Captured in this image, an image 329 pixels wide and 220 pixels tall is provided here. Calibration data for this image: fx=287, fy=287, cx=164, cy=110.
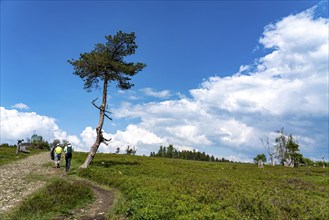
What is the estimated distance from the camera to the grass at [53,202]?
12852mm

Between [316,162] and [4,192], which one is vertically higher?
[316,162]

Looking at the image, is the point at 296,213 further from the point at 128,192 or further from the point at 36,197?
the point at 36,197

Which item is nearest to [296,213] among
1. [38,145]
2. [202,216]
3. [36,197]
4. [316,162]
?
[202,216]

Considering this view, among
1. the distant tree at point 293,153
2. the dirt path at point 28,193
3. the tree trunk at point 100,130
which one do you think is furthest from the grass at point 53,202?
the distant tree at point 293,153

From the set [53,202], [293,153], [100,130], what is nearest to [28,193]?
[53,202]

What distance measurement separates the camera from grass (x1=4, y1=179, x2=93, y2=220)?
12852 mm

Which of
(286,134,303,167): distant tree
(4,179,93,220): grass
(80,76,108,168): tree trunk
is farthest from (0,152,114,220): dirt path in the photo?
(286,134,303,167): distant tree

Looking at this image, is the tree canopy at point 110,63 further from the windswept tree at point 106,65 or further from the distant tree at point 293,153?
the distant tree at point 293,153

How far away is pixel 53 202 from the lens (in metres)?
14.8

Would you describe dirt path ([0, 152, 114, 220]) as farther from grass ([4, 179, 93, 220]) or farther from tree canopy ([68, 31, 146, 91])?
tree canopy ([68, 31, 146, 91])

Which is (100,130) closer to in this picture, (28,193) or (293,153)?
(28,193)

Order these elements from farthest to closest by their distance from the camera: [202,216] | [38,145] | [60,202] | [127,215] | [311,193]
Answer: [38,145], [311,193], [60,202], [127,215], [202,216]

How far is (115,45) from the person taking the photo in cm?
3600

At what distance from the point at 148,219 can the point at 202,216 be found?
2196 mm
